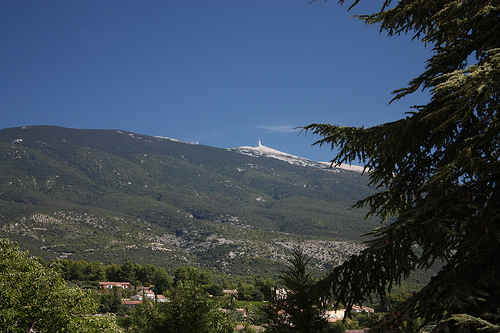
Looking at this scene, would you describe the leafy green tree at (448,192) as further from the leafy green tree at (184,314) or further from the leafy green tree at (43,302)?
the leafy green tree at (43,302)

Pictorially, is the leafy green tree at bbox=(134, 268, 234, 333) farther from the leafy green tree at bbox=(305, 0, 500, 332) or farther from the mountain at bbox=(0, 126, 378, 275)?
the mountain at bbox=(0, 126, 378, 275)

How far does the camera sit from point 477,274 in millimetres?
3148

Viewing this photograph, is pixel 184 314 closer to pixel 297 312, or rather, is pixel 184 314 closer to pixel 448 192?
pixel 297 312

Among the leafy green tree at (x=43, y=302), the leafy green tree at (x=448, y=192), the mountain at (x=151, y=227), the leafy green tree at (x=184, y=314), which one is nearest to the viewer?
the leafy green tree at (x=448, y=192)

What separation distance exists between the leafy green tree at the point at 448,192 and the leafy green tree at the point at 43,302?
1270 cm

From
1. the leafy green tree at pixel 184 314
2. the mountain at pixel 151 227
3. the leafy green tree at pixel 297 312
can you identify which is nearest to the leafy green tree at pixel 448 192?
the leafy green tree at pixel 297 312

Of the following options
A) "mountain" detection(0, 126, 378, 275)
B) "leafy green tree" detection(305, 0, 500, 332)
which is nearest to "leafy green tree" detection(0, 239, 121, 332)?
"leafy green tree" detection(305, 0, 500, 332)

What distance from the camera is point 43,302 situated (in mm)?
13625

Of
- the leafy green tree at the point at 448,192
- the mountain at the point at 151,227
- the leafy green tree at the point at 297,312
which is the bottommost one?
the mountain at the point at 151,227

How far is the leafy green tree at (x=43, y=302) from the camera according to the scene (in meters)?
13.1

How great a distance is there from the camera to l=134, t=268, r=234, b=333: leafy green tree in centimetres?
1376

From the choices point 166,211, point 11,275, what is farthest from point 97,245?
point 11,275

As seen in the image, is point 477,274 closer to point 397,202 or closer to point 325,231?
point 397,202

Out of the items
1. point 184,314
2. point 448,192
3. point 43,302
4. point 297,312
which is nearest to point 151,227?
point 43,302
